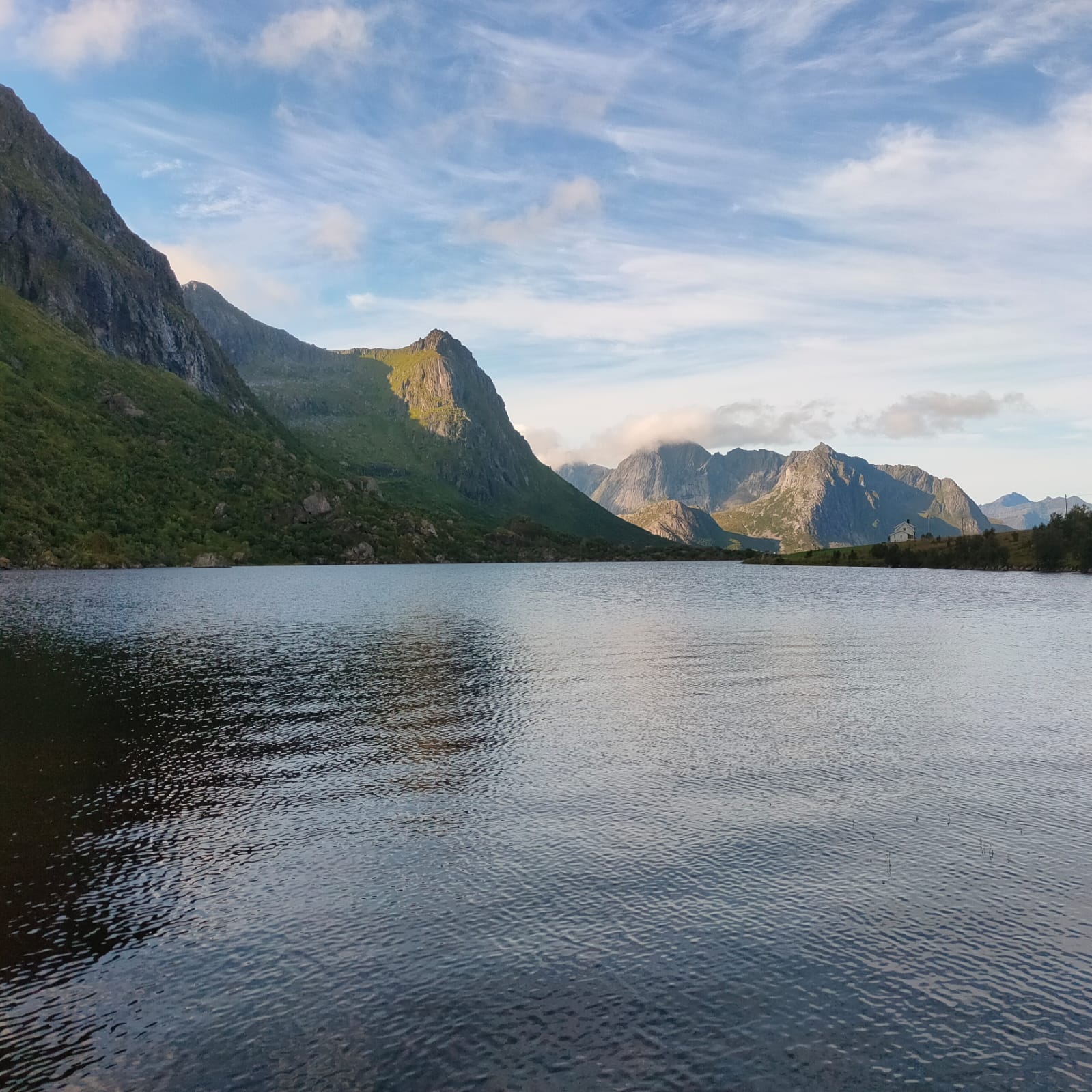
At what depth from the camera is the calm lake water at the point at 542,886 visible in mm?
16219

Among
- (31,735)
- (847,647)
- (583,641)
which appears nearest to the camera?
(31,735)

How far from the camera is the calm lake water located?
16.2 metres

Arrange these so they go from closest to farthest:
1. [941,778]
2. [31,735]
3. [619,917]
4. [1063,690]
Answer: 1. [619,917]
2. [941,778]
3. [31,735]
4. [1063,690]

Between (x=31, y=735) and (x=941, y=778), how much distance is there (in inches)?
1828

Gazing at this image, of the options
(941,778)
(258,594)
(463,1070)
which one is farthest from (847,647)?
(258,594)

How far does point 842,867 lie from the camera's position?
25.5m

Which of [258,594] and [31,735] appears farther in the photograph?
[258,594]

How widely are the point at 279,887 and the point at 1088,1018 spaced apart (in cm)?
2148

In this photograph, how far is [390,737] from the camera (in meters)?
43.8

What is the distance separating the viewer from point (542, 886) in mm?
23969

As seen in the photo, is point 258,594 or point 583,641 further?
point 258,594

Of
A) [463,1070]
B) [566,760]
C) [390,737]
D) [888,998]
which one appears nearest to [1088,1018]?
[888,998]

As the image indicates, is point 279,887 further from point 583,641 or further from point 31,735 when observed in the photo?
point 583,641

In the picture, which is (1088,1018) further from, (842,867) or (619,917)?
(619,917)
